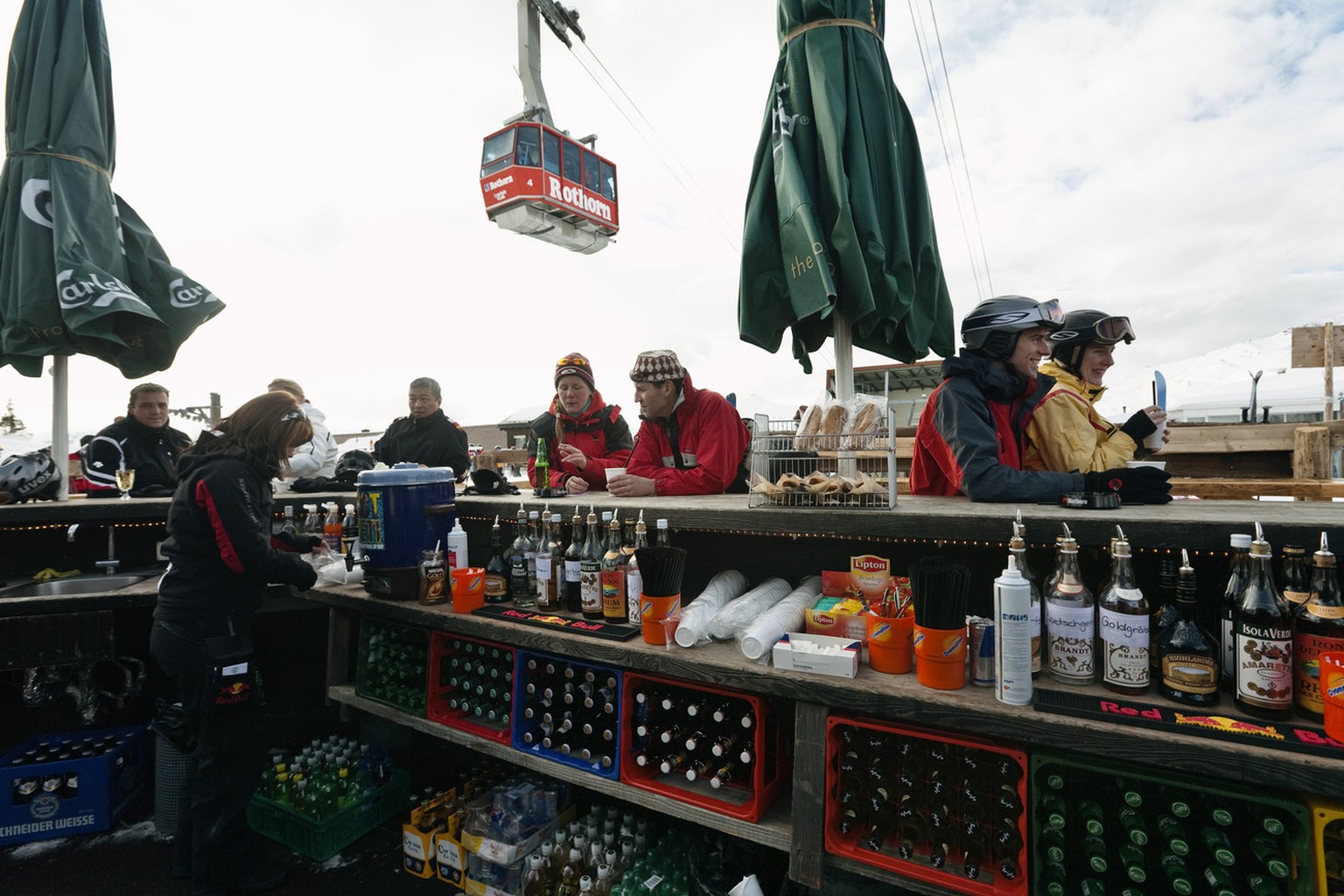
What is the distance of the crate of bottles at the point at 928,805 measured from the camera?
1.32 m

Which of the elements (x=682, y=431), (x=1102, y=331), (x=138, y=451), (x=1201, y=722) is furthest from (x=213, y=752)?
(x=1102, y=331)

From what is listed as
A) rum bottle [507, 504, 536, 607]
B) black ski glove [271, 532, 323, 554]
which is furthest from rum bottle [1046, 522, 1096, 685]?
black ski glove [271, 532, 323, 554]

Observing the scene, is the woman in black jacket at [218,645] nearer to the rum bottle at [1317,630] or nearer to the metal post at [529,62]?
the rum bottle at [1317,630]

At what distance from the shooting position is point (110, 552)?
3.17 meters

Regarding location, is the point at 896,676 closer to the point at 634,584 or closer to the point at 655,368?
the point at 634,584

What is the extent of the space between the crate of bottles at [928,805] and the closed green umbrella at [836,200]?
1.44m

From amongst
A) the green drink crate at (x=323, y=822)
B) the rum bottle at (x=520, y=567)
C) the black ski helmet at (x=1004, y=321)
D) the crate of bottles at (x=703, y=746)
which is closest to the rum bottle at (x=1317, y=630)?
the crate of bottles at (x=703, y=746)

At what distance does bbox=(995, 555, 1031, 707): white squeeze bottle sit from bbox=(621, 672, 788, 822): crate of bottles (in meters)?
0.63

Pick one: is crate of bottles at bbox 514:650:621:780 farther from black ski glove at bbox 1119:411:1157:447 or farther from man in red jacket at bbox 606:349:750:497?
black ski glove at bbox 1119:411:1157:447

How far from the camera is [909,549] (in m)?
1.88

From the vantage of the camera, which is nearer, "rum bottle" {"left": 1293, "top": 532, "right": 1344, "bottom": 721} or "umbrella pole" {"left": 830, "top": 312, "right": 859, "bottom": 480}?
"rum bottle" {"left": 1293, "top": 532, "right": 1344, "bottom": 721}

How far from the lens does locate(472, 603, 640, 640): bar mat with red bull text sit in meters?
1.86

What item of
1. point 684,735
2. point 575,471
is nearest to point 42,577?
point 575,471

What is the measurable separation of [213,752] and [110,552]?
66.1 inches
